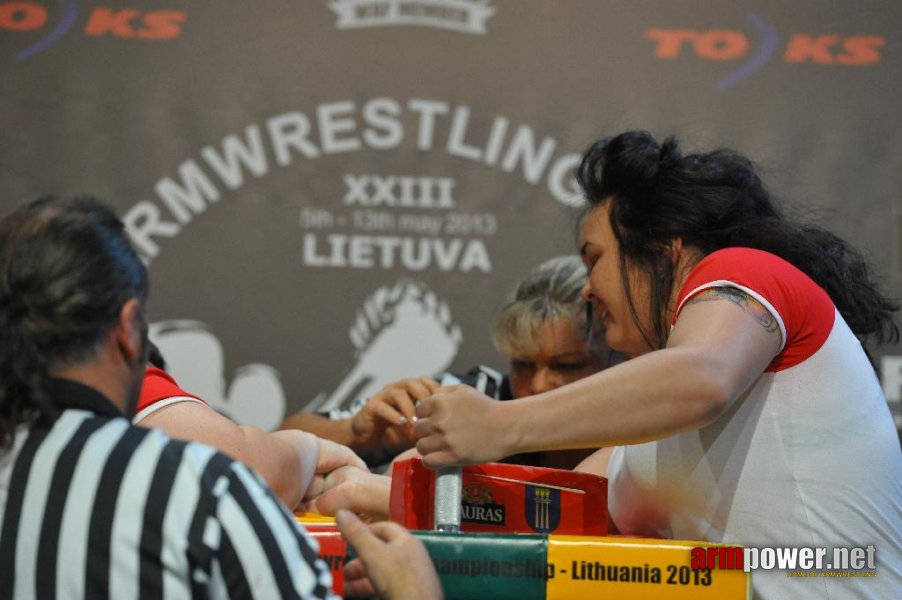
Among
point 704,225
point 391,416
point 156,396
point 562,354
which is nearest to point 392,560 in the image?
point 156,396

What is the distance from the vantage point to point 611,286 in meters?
1.55

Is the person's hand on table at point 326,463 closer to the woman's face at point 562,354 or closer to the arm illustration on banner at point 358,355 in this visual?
the woman's face at point 562,354

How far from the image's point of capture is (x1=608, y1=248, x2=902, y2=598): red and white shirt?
4.23 feet

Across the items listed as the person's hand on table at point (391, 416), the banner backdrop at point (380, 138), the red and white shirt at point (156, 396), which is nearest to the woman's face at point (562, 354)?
the person's hand on table at point (391, 416)

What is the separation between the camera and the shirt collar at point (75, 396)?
0.95m

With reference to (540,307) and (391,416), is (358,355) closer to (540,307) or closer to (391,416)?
(540,307)

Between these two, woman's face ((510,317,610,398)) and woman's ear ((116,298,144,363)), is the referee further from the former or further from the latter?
woman's face ((510,317,610,398))

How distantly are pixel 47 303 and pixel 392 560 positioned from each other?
A: 0.39 meters

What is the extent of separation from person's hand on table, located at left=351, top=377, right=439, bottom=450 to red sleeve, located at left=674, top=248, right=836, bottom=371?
2.33 ft

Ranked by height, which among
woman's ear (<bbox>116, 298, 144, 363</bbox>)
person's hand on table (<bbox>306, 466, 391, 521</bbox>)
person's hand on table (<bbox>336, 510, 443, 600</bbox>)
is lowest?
person's hand on table (<bbox>306, 466, 391, 521</bbox>)

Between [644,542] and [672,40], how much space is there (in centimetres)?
201

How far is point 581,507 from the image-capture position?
1.37m

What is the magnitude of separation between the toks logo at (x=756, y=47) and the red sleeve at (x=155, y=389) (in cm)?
189

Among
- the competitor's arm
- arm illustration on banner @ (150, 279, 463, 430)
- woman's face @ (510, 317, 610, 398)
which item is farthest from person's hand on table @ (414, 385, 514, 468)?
arm illustration on banner @ (150, 279, 463, 430)
